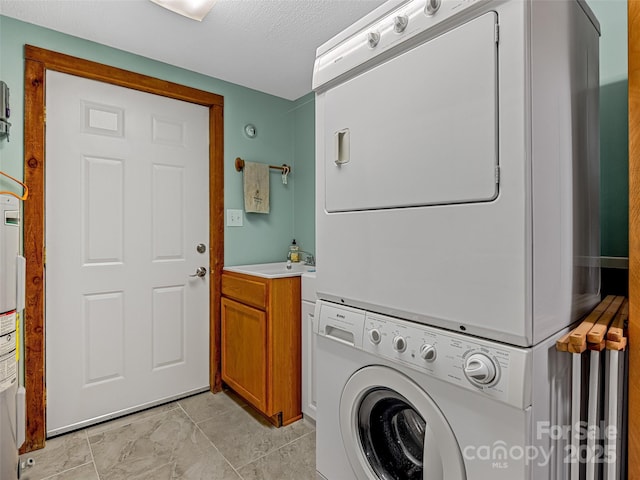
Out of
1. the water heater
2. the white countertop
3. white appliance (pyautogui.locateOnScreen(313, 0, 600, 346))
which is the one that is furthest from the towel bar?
white appliance (pyautogui.locateOnScreen(313, 0, 600, 346))

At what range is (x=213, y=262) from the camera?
2.49 m

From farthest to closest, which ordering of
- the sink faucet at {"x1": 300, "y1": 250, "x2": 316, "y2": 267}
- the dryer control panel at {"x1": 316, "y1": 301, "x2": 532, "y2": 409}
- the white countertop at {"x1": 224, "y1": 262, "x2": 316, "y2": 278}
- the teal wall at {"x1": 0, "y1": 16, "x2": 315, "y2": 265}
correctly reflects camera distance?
the sink faucet at {"x1": 300, "y1": 250, "x2": 316, "y2": 267}
the white countertop at {"x1": 224, "y1": 262, "x2": 316, "y2": 278}
the teal wall at {"x1": 0, "y1": 16, "x2": 315, "y2": 265}
the dryer control panel at {"x1": 316, "y1": 301, "x2": 532, "y2": 409}

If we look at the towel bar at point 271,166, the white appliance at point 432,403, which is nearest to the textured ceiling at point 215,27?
the towel bar at point 271,166

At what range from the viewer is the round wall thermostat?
265 centimetres

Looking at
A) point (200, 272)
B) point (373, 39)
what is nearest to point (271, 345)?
point (200, 272)

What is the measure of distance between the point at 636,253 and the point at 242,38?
201cm

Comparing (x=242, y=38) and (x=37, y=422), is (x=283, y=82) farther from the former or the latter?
(x=37, y=422)

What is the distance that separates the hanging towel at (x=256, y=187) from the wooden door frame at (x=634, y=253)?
85.0 inches

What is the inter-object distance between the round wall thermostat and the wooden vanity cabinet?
1106 mm

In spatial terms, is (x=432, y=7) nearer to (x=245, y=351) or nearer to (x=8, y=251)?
(x=8, y=251)

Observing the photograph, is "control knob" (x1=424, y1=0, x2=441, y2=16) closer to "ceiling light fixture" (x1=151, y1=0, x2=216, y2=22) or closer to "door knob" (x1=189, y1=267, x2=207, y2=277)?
"ceiling light fixture" (x1=151, y1=0, x2=216, y2=22)

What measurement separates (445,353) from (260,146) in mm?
2238

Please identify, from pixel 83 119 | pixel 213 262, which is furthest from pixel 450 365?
pixel 83 119

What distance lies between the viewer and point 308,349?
6.65 ft
